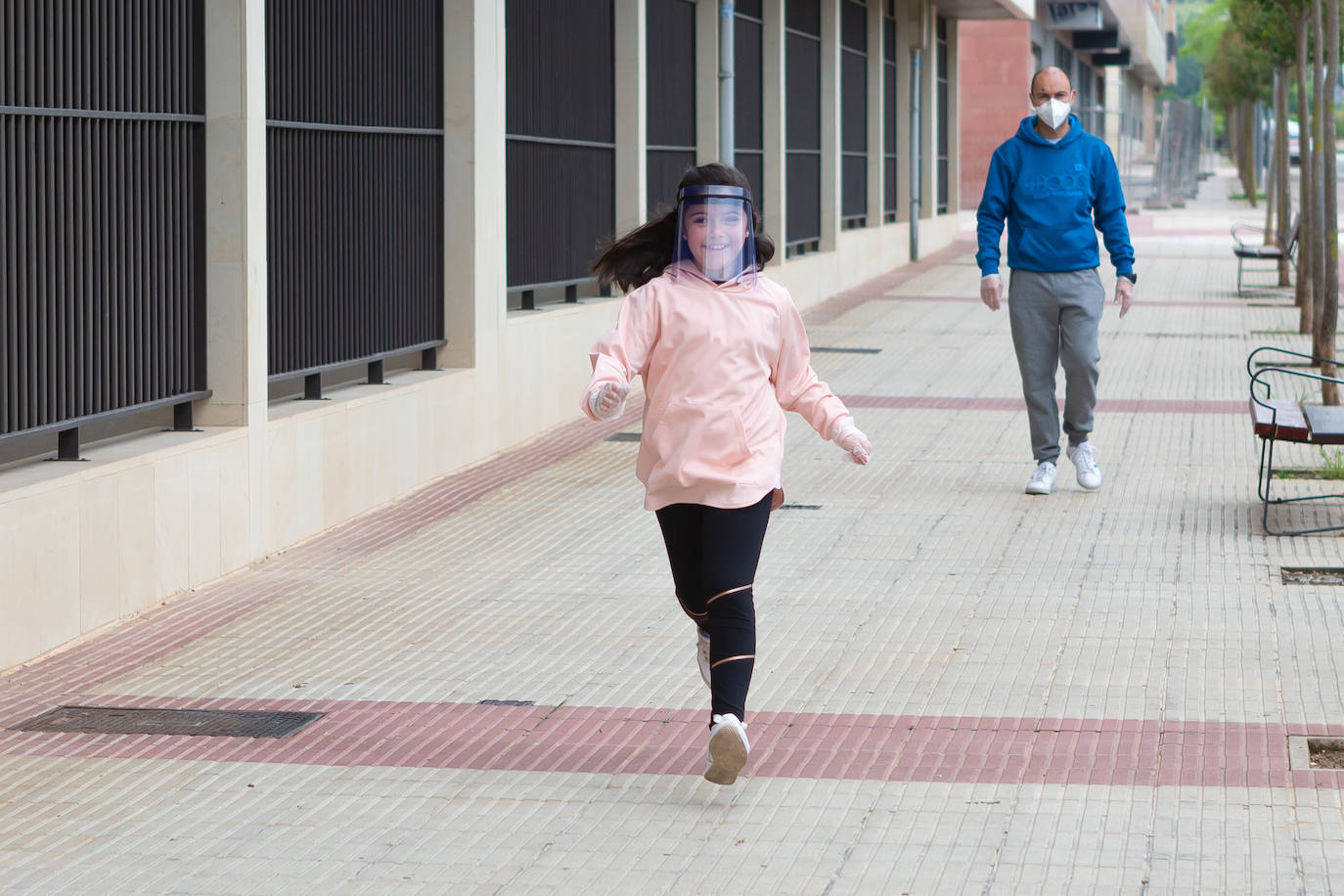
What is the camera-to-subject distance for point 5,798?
→ 5.23 m

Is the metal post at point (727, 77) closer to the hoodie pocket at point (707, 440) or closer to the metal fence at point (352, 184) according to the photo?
the metal fence at point (352, 184)

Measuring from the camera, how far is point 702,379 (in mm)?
5223

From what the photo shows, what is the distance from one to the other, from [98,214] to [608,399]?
3.26m

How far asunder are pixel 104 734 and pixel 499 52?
6891 mm

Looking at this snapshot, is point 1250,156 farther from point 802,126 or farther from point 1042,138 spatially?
point 1042,138

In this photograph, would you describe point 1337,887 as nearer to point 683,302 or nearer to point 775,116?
point 683,302

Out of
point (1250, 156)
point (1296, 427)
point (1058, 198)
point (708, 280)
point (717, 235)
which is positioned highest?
point (1250, 156)

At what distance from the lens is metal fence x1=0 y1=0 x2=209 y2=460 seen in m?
6.92

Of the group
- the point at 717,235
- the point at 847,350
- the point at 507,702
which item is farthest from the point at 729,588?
the point at 847,350

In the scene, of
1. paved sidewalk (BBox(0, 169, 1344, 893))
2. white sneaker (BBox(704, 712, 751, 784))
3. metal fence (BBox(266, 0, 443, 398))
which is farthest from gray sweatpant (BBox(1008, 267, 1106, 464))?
white sneaker (BBox(704, 712, 751, 784))

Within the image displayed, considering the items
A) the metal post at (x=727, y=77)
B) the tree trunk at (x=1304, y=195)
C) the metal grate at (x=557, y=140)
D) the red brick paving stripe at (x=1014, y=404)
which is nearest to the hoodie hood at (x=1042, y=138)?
the metal grate at (x=557, y=140)

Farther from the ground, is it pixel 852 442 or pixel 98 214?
pixel 98 214

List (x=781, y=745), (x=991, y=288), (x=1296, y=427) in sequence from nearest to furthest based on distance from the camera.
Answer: (x=781, y=745) → (x=1296, y=427) → (x=991, y=288)

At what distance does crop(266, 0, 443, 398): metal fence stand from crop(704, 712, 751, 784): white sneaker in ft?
15.2
